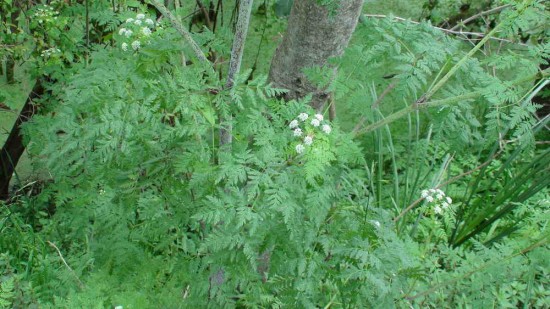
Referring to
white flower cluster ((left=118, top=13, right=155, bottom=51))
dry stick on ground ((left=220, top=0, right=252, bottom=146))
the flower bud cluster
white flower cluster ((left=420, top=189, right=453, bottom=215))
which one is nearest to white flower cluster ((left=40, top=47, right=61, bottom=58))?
white flower cluster ((left=118, top=13, right=155, bottom=51))

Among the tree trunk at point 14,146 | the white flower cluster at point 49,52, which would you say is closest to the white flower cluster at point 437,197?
the white flower cluster at point 49,52

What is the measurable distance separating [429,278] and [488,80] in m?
1.27

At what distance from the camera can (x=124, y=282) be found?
166 cm

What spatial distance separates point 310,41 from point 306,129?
43 centimetres

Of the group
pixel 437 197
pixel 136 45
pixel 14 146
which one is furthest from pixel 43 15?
pixel 437 197

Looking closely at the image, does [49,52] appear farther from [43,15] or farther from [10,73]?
[10,73]

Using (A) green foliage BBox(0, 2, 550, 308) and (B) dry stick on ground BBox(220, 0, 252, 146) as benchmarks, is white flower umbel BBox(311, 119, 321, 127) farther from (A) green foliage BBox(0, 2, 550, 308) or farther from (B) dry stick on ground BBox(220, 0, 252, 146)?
(B) dry stick on ground BBox(220, 0, 252, 146)

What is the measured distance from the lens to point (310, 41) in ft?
5.38

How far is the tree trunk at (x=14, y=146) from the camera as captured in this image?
2906 millimetres

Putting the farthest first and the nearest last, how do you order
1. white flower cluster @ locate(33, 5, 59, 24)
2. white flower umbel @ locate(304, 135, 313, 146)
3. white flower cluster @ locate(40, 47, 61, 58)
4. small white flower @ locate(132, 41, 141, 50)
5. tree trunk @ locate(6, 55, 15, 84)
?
tree trunk @ locate(6, 55, 15, 84)
white flower cluster @ locate(40, 47, 61, 58)
white flower cluster @ locate(33, 5, 59, 24)
small white flower @ locate(132, 41, 141, 50)
white flower umbel @ locate(304, 135, 313, 146)

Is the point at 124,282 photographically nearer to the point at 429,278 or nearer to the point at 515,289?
the point at 429,278

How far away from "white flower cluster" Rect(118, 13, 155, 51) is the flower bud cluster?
54 centimetres

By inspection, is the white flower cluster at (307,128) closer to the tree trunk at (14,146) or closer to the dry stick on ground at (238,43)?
the dry stick on ground at (238,43)

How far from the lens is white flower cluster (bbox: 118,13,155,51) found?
5.09ft
